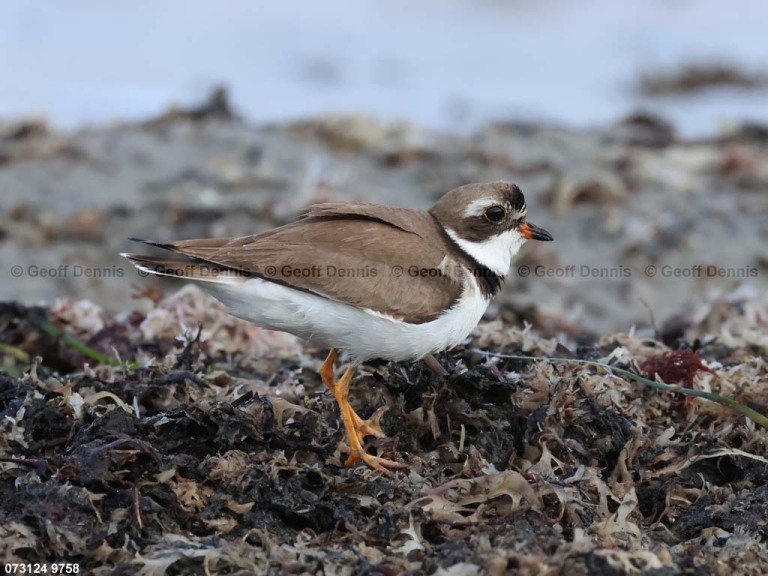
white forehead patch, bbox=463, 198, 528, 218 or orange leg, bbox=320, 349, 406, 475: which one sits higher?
white forehead patch, bbox=463, 198, 528, 218

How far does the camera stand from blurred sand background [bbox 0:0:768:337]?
8.38m

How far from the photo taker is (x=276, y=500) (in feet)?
12.4

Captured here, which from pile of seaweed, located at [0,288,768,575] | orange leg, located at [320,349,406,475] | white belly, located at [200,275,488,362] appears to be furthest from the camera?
white belly, located at [200,275,488,362]

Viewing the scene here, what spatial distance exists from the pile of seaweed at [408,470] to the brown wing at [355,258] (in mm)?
404

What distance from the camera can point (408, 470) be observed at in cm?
403

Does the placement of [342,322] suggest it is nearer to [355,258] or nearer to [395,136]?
[355,258]

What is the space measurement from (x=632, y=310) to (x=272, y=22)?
11592 millimetres

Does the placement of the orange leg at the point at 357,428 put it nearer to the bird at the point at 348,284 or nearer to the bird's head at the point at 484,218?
the bird at the point at 348,284

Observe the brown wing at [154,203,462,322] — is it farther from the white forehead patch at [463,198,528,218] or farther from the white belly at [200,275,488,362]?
the white forehead patch at [463,198,528,218]

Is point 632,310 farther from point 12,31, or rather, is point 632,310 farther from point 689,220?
point 12,31

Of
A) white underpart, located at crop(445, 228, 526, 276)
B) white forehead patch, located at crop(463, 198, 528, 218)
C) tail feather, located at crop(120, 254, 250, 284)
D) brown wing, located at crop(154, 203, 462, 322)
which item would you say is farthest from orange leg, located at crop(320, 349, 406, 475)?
white forehead patch, located at crop(463, 198, 528, 218)

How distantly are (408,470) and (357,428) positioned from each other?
0.32 meters

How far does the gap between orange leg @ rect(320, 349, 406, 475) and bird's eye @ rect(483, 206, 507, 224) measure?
1044mm

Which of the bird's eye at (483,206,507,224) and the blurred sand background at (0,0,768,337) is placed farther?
the blurred sand background at (0,0,768,337)
